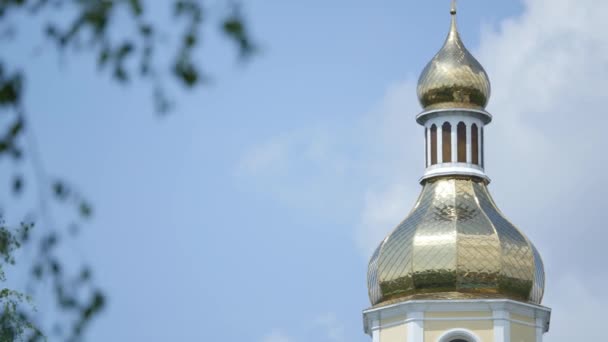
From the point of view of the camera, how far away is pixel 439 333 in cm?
3023

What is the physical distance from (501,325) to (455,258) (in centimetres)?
148

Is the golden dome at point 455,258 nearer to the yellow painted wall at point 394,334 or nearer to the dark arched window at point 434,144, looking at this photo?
the yellow painted wall at point 394,334

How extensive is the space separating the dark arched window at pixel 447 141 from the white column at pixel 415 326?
3740mm

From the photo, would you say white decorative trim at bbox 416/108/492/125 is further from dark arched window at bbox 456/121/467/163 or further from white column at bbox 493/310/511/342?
white column at bbox 493/310/511/342

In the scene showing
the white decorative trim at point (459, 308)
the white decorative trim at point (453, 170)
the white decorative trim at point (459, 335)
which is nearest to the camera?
the white decorative trim at point (459, 308)

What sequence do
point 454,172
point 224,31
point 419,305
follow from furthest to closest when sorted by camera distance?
point 454,172
point 419,305
point 224,31

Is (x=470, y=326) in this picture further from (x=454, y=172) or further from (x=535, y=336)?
(x=454, y=172)

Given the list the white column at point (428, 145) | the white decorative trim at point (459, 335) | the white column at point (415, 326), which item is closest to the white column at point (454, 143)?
the white column at point (428, 145)

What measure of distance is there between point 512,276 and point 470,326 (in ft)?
3.85

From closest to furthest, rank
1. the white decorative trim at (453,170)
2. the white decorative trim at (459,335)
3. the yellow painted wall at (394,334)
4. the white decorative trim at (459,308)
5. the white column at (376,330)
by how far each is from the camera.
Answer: the white decorative trim at (459,308), the white decorative trim at (459,335), the yellow painted wall at (394,334), the white column at (376,330), the white decorative trim at (453,170)

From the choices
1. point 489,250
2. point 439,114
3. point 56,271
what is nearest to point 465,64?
point 439,114

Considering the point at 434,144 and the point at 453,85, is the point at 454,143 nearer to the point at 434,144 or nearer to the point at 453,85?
the point at 434,144

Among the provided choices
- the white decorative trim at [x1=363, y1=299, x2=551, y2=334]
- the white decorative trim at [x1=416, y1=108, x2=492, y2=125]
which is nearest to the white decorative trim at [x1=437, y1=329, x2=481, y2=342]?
the white decorative trim at [x1=363, y1=299, x2=551, y2=334]

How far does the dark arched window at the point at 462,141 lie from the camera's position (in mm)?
32688
